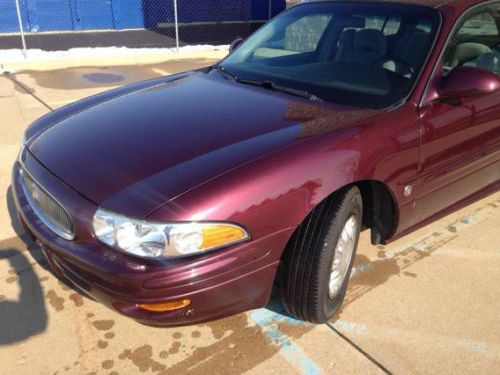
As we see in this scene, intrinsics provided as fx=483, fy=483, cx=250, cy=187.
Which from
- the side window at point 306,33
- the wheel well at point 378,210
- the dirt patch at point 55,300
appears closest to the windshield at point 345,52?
the side window at point 306,33

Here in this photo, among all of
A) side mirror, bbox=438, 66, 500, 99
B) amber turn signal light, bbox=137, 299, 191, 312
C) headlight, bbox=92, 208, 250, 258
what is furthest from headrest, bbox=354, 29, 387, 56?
amber turn signal light, bbox=137, 299, 191, 312

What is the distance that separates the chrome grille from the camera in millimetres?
2135

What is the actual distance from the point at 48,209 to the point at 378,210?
1.75m

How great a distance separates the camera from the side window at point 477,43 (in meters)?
2.99

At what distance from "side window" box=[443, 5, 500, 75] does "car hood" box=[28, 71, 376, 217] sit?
0.92 meters

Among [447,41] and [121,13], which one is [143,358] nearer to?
[447,41]

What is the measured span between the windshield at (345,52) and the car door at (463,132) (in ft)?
0.63

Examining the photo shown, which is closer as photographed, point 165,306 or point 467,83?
point 165,306

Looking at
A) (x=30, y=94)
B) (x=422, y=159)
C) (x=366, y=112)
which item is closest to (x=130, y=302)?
(x=366, y=112)

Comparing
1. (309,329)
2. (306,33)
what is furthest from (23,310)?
(306,33)

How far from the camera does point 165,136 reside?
2391 millimetres

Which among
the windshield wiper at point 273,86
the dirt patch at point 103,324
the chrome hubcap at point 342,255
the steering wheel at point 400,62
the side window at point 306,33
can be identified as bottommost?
the dirt patch at point 103,324

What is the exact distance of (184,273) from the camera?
6.19ft

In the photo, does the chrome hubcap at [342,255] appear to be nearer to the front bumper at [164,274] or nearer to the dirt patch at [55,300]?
the front bumper at [164,274]
